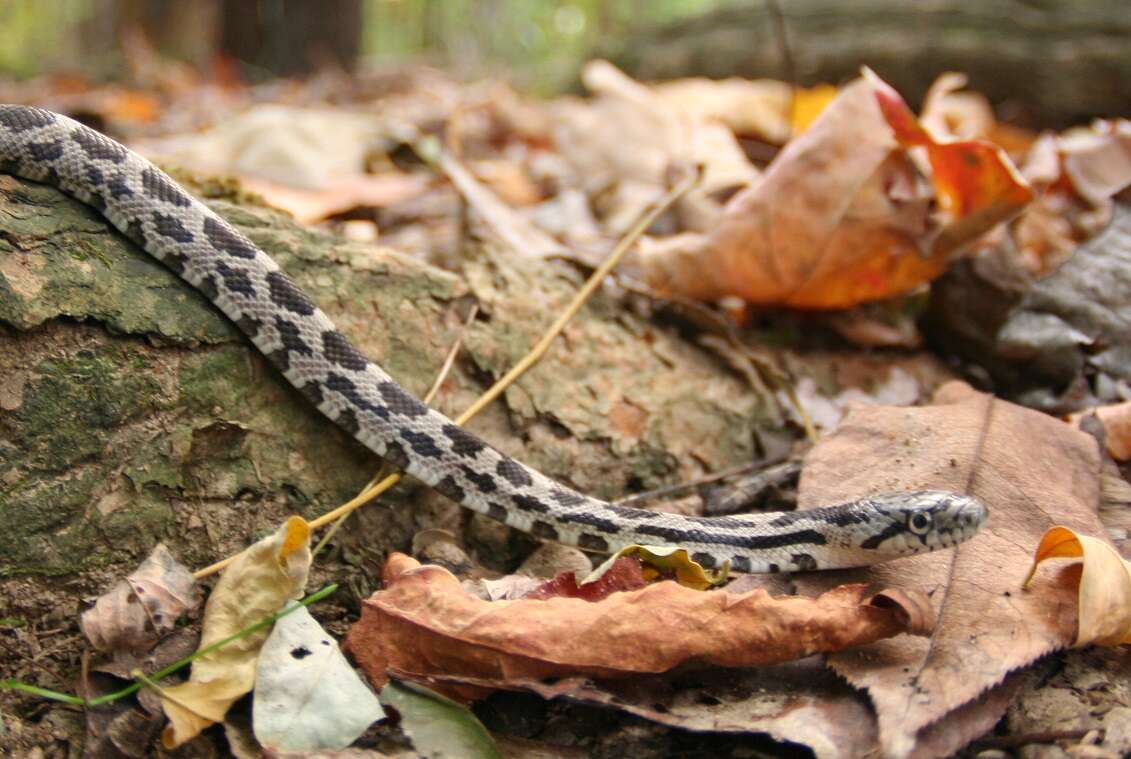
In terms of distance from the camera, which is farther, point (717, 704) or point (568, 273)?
point (568, 273)

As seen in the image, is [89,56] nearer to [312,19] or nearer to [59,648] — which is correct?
[312,19]

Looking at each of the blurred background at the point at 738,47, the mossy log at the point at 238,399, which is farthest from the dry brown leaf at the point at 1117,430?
the blurred background at the point at 738,47

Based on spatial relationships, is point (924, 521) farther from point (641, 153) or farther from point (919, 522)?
point (641, 153)

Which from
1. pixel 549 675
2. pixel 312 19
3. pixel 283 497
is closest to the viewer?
pixel 549 675

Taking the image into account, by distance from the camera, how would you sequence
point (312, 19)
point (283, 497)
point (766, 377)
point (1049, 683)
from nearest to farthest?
point (1049, 683)
point (283, 497)
point (766, 377)
point (312, 19)

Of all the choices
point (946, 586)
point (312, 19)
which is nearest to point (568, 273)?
point (946, 586)

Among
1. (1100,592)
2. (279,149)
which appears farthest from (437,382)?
(279,149)

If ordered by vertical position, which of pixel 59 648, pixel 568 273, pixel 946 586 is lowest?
pixel 59 648
